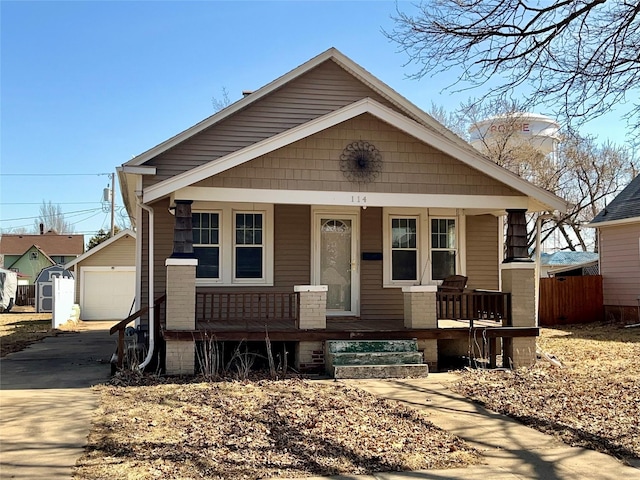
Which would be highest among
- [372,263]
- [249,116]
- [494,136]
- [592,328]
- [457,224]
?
[494,136]

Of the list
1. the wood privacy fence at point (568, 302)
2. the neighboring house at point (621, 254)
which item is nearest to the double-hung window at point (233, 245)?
the wood privacy fence at point (568, 302)

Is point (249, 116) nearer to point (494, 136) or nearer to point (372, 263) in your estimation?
point (372, 263)

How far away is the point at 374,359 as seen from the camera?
9.49 m

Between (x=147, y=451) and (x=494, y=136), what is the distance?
24855 millimetres

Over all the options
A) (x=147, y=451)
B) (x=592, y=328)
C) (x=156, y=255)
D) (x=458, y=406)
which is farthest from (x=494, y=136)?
(x=147, y=451)

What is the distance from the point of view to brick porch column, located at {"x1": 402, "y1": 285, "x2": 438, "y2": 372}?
10078 mm

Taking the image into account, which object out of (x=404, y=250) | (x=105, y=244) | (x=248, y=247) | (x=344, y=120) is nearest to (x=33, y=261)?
(x=105, y=244)

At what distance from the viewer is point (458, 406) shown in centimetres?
761

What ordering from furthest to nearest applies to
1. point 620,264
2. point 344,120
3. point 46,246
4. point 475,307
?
point 46,246 → point 620,264 → point 475,307 → point 344,120

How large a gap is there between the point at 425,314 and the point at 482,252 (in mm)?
3517

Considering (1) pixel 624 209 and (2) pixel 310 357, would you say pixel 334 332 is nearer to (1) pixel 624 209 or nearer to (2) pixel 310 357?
(2) pixel 310 357

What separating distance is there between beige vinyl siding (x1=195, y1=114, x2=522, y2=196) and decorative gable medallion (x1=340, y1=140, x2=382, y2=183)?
8 cm

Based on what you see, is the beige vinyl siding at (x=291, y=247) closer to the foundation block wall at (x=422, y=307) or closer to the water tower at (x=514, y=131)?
the foundation block wall at (x=422, y=307)

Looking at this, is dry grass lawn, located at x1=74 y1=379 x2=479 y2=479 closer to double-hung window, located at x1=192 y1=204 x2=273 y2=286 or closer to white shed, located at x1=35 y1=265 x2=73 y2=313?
double-hung window, located at x1=192 y1=204 x2=273 y2=286
